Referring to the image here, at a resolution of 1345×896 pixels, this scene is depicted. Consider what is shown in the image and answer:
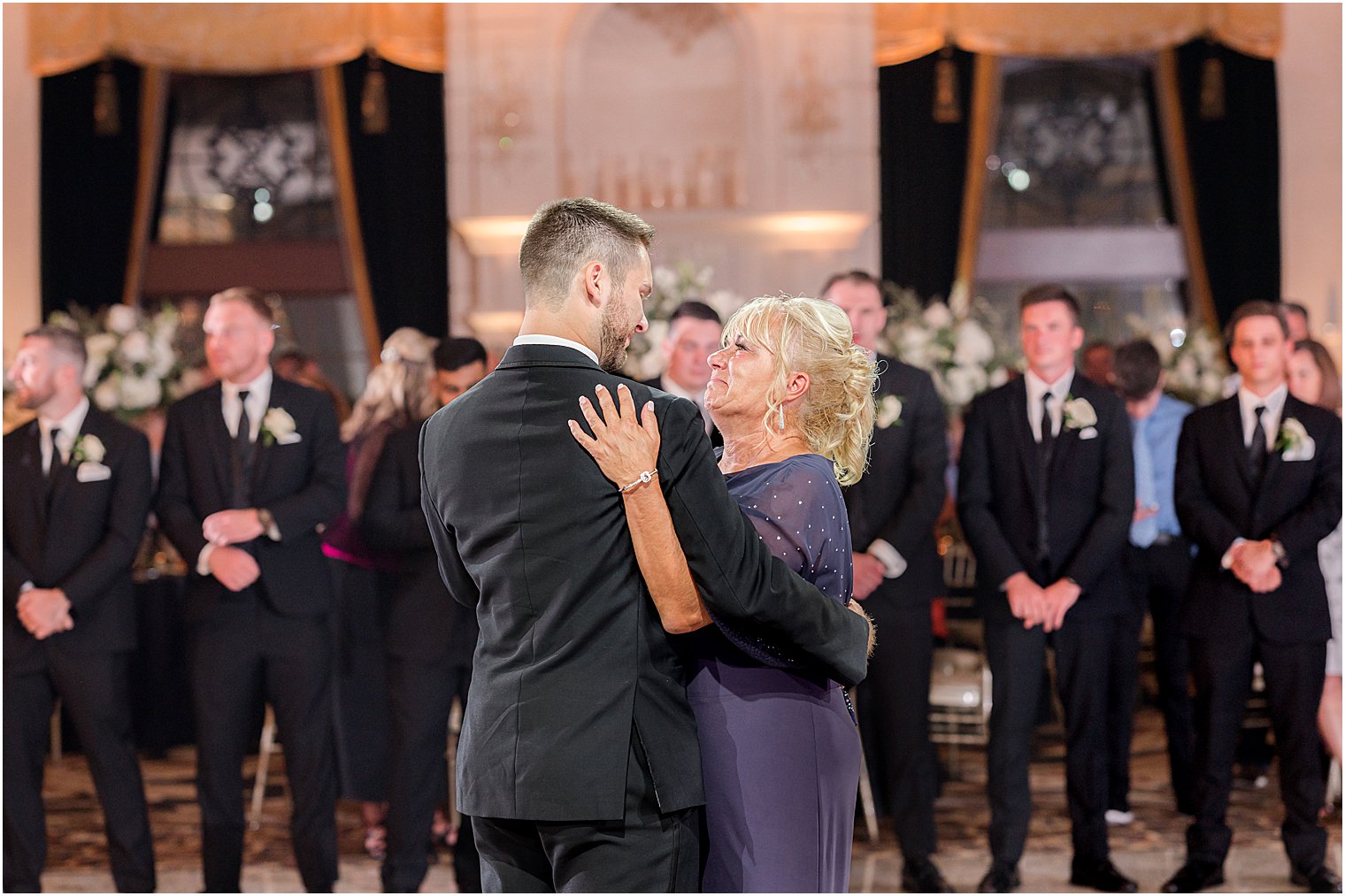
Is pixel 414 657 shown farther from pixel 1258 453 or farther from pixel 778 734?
pixel 1258 453

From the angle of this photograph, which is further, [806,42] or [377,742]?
[806,42]

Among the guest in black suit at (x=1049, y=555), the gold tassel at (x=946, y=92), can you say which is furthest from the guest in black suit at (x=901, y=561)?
the gold tassel at (x=946, y=92)

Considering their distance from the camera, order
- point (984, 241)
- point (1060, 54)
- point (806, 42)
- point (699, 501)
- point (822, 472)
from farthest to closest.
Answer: point (984, 241) → point (1060, 54) → point (806, 42) → point (822, 472) → point (699, 501)

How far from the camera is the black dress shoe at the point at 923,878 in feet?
14.0

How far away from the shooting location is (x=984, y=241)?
10203 mm

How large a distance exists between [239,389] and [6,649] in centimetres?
109

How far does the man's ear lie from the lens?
220cm

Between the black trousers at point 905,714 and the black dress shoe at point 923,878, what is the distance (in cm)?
3

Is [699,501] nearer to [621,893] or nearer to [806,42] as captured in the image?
[621,893]

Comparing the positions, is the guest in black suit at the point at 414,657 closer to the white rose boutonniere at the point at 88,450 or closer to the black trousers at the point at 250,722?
the black trousers at the point at 250,722

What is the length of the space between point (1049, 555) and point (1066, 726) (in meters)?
0.55

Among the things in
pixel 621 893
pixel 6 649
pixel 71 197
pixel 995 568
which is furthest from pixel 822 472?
pixel 71 197

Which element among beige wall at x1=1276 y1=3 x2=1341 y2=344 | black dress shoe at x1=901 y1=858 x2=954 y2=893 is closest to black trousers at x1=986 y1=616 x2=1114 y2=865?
black dress shoe at x1=901 y1=858 x2=954 y2=893

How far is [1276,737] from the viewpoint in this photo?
4320mm
